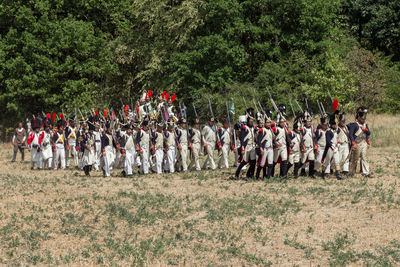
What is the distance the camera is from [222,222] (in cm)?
1321

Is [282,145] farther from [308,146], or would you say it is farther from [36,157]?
[36,157]

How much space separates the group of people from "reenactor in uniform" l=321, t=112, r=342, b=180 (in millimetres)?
29

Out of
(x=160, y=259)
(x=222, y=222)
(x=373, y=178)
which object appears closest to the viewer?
(x=160, y=259)

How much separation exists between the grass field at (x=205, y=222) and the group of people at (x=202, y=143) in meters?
0.79

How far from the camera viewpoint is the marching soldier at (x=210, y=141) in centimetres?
2189

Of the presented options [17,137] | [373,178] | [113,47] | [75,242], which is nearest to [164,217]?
[75,242]

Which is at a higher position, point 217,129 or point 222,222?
point 217,129

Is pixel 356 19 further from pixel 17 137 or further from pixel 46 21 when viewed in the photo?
pixel 17 137

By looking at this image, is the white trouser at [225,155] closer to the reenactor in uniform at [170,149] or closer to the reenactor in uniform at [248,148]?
the reenactor in uniform at [170,149]

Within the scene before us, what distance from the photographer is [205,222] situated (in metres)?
13.4

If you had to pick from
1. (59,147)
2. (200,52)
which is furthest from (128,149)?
(200,52)

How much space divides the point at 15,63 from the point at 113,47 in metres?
7.43

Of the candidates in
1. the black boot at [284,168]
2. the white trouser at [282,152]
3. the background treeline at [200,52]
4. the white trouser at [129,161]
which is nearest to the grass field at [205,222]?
the black boot at [284,168]

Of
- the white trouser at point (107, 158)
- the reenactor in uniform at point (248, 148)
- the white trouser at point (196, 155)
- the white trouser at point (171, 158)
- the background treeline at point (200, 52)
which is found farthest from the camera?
the background treeline at point (200, 52)
